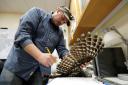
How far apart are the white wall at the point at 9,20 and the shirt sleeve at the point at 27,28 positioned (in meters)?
2.23

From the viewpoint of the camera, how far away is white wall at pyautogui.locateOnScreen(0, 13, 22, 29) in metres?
3.31

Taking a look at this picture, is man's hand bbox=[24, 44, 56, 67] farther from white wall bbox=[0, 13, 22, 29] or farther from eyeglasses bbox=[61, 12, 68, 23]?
white wall bbox=[0, 13, 22, 29]

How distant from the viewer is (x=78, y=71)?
112 centimetres

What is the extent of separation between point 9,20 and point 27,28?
2458mm

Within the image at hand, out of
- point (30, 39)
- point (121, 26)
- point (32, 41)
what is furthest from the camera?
point (121, 26)

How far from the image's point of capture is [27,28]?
1.09m

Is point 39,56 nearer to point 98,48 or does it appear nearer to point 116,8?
point 98,48

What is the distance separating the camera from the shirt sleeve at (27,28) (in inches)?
39.8

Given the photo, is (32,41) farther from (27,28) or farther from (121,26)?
(121,26)

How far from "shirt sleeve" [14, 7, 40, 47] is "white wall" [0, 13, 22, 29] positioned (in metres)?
2.23

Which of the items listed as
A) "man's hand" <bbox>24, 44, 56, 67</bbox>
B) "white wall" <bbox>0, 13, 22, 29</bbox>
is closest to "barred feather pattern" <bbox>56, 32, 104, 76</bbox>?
"man's hand" <bbox>24, 44, 56, 67</bbox>

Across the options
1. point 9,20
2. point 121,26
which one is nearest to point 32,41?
point 121,26

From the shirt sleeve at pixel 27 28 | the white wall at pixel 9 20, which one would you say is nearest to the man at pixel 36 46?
the shirt sleeve at pixel 27 28

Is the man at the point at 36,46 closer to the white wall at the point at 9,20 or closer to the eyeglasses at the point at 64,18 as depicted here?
the eyeglasses at the point at 64,18
